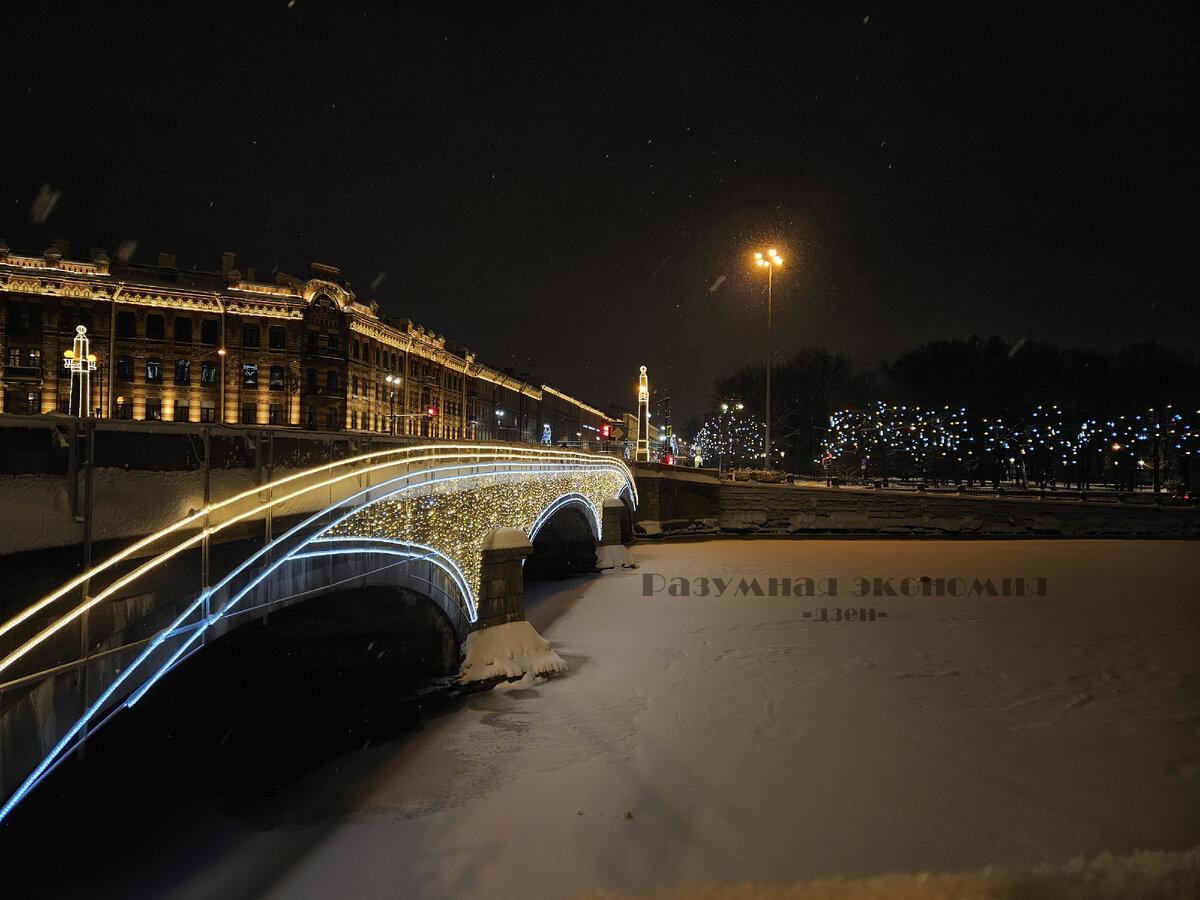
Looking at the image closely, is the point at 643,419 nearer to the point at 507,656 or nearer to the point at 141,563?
the point at 507,656

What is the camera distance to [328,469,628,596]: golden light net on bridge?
10734 mm

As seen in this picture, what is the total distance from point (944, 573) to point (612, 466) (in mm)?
14025

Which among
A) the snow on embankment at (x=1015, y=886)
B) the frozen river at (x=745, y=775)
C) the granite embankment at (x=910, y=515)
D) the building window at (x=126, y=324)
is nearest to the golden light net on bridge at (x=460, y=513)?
the frozen river at (x=745, y=775)

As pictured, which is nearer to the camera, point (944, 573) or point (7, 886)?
point (7, 886)

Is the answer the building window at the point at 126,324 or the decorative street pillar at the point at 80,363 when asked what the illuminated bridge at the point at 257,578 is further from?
the building window at the point at 126,324

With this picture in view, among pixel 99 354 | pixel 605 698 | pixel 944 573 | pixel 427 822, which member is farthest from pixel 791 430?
pixel 427 822

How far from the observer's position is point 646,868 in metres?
8.65

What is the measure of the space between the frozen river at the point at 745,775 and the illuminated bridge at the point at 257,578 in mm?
2540

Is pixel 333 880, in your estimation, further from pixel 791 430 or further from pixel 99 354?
pixel 791 430

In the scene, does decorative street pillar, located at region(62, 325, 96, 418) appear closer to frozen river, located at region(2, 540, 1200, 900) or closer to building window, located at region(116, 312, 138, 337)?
building window, located at region(116, 312, 138, 337)

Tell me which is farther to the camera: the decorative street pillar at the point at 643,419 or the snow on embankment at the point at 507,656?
the decorative street pillar at the point at 643,419

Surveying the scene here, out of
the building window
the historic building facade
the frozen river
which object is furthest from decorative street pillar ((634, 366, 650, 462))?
the frozen river

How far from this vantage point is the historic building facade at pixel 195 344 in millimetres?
38188

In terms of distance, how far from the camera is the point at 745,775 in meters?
10.9
